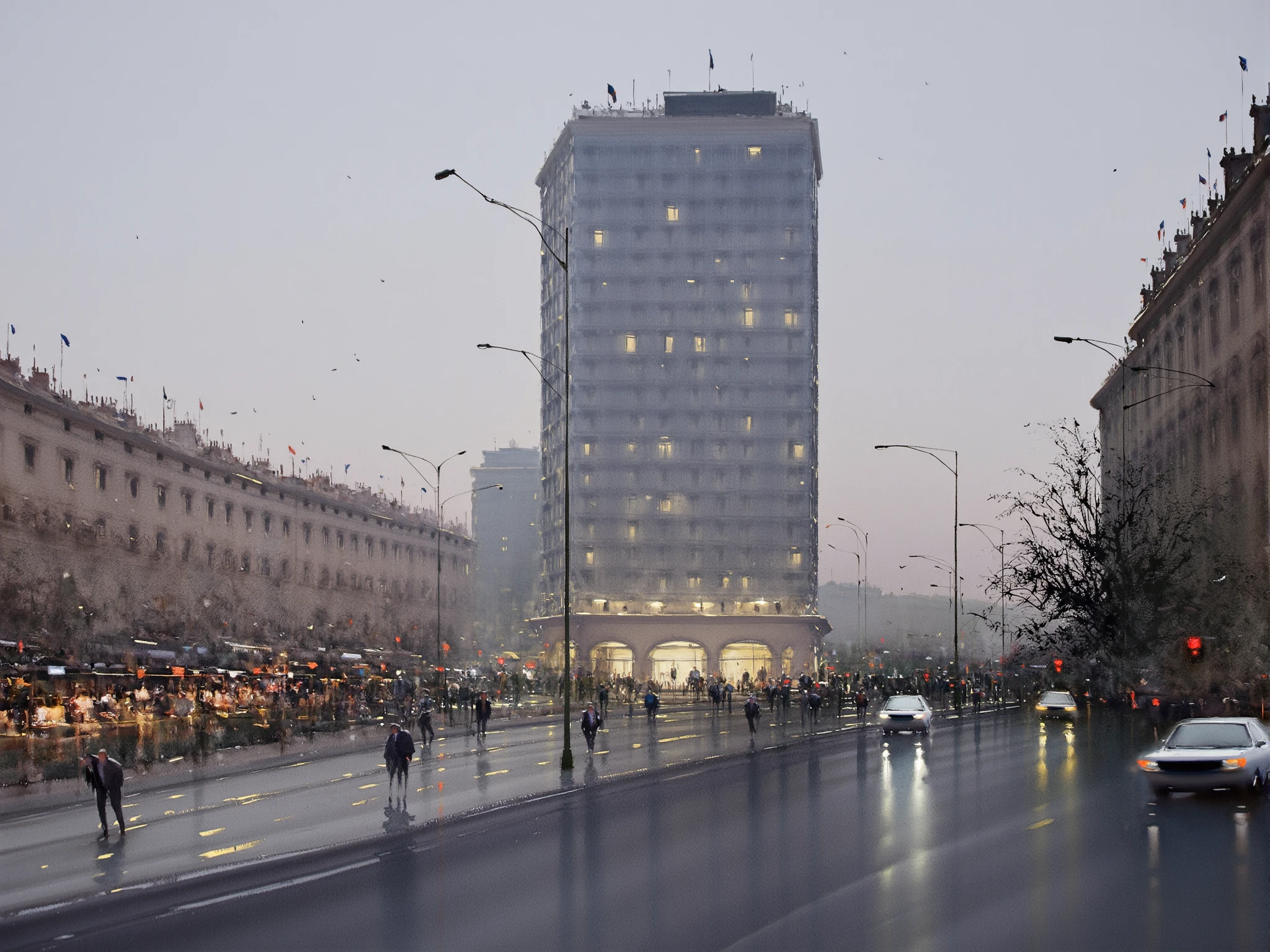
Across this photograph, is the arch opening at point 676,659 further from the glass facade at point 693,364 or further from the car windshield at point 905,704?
the car windshield at point 905,704

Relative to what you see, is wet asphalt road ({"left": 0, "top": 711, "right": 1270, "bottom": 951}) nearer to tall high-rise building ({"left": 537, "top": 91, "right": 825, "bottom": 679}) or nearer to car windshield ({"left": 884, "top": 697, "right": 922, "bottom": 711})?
car windshield ({"left": 884, "top": 697, "right": 922, "bottom": 711})

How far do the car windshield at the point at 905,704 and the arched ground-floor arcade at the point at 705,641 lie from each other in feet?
235

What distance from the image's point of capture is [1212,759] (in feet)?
83.1

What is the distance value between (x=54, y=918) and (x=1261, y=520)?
49.9m

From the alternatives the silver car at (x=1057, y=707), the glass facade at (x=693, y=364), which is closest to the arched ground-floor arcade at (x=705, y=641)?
the glass facade at (x=693, y=364)

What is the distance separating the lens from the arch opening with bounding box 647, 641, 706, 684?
127125 millimetres

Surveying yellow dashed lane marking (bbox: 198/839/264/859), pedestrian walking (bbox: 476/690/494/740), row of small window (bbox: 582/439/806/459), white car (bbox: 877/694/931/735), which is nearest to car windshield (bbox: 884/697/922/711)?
white car (bbox: 877/694/931/735)

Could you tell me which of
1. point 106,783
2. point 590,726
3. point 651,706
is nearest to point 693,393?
point 651,706

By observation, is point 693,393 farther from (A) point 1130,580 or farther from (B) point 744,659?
(A) point 1130,580

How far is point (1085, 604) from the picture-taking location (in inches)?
2633

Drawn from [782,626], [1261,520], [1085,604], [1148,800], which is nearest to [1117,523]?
[1085,604]

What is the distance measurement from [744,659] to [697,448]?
1906 centimetres

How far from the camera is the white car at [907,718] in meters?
52.7

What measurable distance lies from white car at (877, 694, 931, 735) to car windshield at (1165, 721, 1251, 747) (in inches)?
1008
